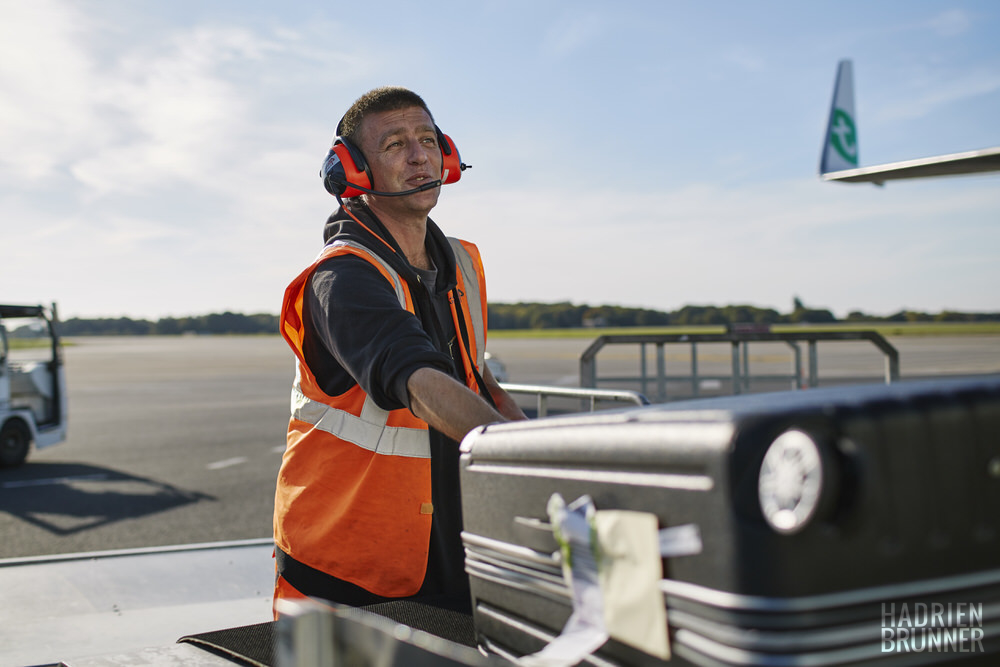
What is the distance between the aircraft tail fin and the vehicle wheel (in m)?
26.0

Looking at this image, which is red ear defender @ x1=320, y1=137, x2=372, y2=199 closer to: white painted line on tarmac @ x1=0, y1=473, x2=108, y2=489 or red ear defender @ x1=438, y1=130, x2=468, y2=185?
red ear defender @ x1=438, y1=130, x2=468, y2=185

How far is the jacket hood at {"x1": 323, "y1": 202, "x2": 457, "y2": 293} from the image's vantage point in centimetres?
165

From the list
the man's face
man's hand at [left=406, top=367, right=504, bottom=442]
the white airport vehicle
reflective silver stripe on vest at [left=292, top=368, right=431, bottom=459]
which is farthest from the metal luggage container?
the white airport vehicle

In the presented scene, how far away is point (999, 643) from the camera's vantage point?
761 millimetres

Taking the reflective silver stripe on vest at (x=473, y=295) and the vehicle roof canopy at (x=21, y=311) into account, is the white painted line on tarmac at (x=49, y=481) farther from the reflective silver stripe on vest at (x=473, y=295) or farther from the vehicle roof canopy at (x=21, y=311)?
the reflective silver stripe on vest at (x=473, y=295)

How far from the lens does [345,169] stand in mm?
1841

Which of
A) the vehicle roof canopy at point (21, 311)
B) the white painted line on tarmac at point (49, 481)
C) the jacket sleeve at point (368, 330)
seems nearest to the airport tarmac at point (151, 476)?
the white painted line on tarmac at point (49, 481)

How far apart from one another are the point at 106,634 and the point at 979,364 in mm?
27078

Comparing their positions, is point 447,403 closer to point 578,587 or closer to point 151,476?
point 578,587

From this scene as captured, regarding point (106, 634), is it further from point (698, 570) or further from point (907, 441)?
point (907, 441)

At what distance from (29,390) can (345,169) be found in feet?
32.9

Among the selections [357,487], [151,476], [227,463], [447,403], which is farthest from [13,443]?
[447,403]

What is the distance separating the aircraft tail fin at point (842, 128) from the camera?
27.9m

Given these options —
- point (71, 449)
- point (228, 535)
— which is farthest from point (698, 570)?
point (71, 449)
